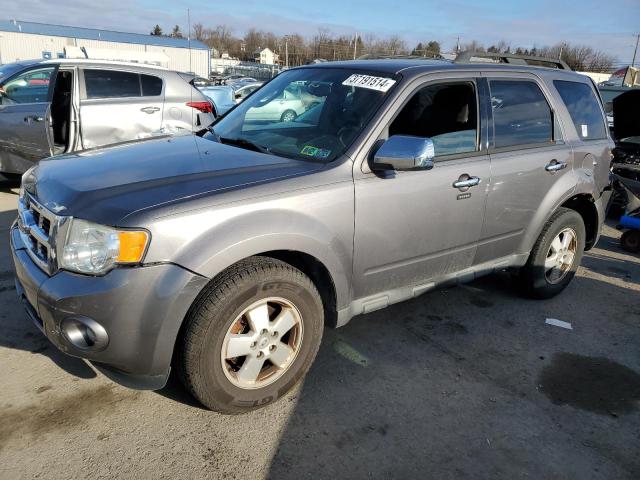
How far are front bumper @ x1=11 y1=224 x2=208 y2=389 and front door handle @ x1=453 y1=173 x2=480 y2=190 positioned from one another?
1.83 metres

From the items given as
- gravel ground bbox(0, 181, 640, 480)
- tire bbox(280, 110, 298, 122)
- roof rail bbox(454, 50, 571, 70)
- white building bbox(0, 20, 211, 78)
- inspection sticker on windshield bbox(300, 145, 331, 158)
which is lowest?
gravel ground bbox(0, 181, 640, 480)

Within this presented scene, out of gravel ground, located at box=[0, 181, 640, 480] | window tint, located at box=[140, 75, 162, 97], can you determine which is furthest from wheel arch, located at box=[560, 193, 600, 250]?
window tint, located at box=[140, 75, 162, 97]

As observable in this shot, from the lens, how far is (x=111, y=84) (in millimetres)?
6531

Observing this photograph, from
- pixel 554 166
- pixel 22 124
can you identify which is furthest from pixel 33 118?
pixel 554 166

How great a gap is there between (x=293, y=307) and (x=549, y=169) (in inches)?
97.6

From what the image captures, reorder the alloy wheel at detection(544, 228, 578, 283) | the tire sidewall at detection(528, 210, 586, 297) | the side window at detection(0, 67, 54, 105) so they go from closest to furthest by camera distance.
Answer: the tire sidewall at detection(528, 210, 586, 297) < the alloy wheel at detection(544, 228, 578, 283) < the side window at detection(0, 67, 54, 105)

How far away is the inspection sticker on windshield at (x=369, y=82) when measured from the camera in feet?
10.6

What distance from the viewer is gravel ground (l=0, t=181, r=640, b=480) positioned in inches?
96.7

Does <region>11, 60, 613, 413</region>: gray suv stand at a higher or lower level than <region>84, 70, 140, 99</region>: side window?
lower

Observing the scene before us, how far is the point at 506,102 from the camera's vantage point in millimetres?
3836

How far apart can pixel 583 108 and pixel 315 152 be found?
283 cm

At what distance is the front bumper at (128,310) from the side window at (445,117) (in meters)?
1.73

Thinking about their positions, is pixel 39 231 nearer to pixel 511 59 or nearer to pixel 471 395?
pixel 471 395

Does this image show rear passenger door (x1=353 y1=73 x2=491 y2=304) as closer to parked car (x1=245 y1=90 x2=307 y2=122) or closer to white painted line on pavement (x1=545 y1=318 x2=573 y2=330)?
parked car (x1=245 y1=90 x2=307 y2=122)
